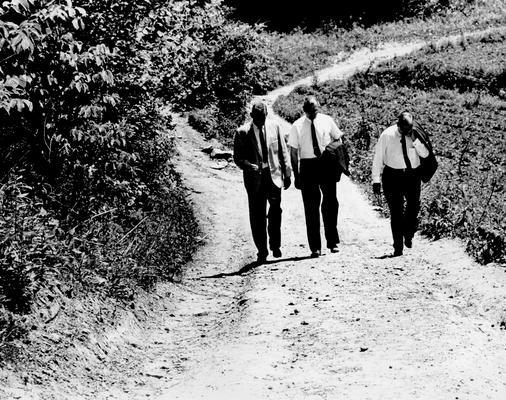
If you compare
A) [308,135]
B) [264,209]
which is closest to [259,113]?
[308,135]

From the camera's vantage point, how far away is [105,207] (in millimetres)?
8906

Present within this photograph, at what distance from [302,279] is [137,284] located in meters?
1.92

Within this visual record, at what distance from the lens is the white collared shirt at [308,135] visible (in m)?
9.53

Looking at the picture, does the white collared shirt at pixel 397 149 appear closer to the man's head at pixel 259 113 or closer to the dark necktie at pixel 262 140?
the dark necktie at pixel 262 140

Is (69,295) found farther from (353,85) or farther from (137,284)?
(353,85)

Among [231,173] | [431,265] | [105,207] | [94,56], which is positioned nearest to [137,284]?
[105,207]

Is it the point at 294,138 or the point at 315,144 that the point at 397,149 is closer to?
the point at 315,144

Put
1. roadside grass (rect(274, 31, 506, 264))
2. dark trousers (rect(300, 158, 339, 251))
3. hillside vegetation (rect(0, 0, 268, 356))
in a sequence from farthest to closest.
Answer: roadside grass (rect(274, 31, 506, 264)) < dark trousers (rect(300, 158, 339, 251)) < hillside vegetation (rect(0, 0, 268, 356))

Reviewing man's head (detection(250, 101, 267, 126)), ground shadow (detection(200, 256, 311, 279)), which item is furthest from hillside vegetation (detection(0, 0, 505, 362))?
man's head (detection(250, 101, 267, 126))

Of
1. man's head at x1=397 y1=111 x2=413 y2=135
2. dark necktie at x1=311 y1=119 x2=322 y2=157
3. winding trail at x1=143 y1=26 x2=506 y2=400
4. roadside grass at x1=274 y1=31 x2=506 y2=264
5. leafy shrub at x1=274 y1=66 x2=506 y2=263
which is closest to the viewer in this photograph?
winding trail at x1=143 y1=26 x2=506 y2=400

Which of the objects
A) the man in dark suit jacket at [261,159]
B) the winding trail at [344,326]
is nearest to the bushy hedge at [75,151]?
the winding trail at [344,326]

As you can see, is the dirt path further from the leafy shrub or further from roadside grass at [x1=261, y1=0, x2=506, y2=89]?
roadside grass at [x1=261, y1=0, x2=506, y2=89]

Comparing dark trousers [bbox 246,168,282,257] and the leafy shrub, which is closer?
dark trousers [bbox 246,168,282,257]

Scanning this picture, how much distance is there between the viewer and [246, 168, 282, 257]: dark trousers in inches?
376
